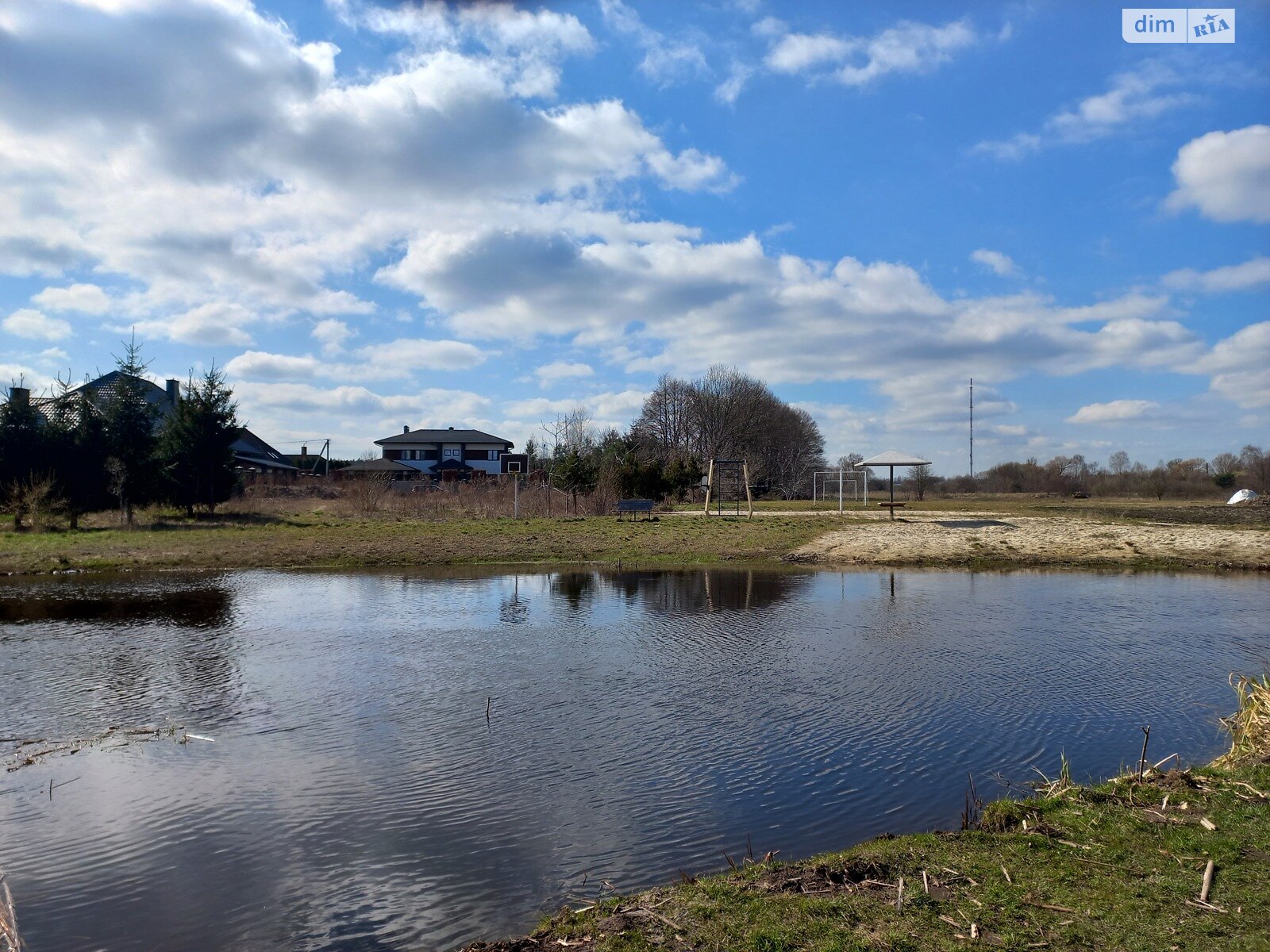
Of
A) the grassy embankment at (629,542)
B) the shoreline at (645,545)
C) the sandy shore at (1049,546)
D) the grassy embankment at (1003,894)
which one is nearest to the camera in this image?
the grassy embankment at (1003,894)

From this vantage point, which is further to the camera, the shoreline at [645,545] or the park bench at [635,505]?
the park bench at [635,505]

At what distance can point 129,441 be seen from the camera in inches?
1309

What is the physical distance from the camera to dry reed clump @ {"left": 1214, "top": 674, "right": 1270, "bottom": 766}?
693 cm

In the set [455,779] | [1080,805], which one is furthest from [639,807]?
[1080,805]

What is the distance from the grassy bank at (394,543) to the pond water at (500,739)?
738cm

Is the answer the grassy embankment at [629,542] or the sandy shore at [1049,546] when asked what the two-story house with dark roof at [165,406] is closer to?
the grassy embankment at [629,542]

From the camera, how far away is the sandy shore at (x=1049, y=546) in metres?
23.8

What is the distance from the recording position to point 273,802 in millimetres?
6609

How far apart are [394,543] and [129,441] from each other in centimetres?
1480

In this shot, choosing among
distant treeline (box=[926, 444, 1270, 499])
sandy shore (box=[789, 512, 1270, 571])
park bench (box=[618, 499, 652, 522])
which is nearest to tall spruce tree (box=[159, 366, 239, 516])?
park bench (box=[618, 499, 652, 522])

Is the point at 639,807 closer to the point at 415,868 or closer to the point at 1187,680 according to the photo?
the point at 415,868

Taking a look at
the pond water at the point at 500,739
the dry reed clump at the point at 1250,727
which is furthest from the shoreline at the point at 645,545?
the dry reed clump at the point at 1250,727

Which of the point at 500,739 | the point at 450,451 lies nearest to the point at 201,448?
the point at 500,739

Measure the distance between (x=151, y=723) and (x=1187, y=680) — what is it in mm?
11874
